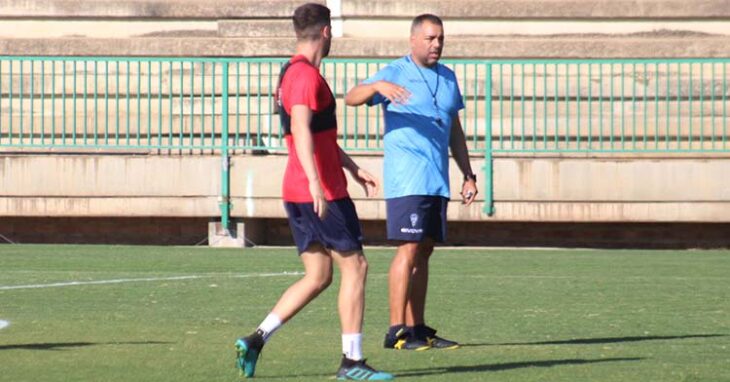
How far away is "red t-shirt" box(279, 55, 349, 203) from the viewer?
8.42 metres

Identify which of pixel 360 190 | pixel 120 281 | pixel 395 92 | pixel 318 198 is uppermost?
pixel 395 92

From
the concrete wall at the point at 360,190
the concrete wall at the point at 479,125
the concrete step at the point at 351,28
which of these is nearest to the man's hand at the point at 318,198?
the concrete wall at the point at 360,190

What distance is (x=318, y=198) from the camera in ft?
27.0

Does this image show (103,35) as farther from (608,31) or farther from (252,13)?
(608,31)

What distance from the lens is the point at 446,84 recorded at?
1043 centimetres

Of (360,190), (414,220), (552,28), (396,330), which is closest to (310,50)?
(414,220)

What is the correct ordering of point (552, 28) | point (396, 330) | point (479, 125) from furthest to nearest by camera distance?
point (552, 28)
point (479, 125)
point (396, 330)

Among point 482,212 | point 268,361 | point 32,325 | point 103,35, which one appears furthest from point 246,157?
point 268,361

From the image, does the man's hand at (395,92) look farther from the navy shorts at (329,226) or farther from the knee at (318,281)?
the knee at (318,281)

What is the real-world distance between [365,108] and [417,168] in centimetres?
1030

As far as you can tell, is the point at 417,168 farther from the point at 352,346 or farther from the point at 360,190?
the point at 360,190

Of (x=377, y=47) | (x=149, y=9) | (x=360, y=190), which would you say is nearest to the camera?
(x=360, y=190)

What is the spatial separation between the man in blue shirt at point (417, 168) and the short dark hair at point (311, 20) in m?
1.69

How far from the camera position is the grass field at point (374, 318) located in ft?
29.4
